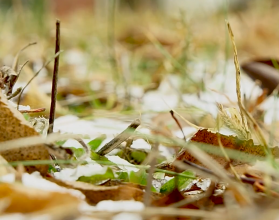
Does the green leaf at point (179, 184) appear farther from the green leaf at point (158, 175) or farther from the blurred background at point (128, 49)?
the blurred background at point (128, 49)

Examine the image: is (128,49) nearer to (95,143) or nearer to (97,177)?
(95,143)

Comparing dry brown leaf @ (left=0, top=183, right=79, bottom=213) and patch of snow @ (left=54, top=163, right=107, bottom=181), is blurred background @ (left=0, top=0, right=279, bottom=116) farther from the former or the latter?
dry brown leaf @ (left=0, top=183, right=79, bottom=213)

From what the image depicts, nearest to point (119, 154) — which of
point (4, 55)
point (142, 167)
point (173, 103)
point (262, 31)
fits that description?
point (142, 167)

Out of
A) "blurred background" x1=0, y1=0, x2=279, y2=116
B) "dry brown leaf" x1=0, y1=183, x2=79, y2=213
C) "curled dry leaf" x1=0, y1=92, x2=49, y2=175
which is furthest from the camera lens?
"blurred background" x1=0, y1=0, x2=279, y2=116

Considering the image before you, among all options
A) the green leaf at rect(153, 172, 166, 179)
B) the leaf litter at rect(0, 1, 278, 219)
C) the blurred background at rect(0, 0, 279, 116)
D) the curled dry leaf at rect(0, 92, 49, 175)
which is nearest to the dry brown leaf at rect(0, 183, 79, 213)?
the leaf litter at rect(0, 1, 278, 219)

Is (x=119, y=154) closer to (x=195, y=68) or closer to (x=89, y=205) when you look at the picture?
(x=89, y=205)

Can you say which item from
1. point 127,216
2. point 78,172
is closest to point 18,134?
point 78,172
